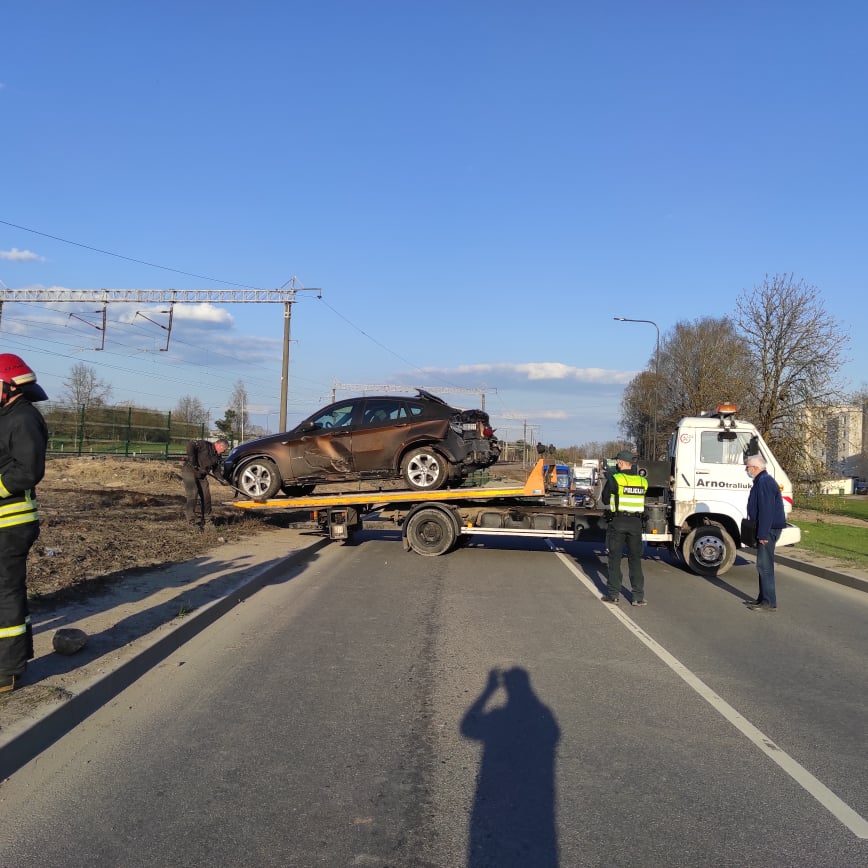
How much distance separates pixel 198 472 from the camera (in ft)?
45.5

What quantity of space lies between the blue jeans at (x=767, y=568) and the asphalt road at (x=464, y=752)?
34.3 inches

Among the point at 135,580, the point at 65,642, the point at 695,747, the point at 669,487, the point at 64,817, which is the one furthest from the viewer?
the point at 669,487

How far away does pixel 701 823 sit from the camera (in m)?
3.87

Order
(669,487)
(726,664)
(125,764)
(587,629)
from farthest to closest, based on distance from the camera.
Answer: (669,487), (587,629), (726,664), (125,764)

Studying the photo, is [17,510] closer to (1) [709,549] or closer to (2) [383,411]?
(2) [383,411]

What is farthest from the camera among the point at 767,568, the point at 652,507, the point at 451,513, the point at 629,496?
the point at 451,513

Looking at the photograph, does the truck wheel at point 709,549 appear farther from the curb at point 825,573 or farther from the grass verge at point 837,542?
the grass verge at point 837,542

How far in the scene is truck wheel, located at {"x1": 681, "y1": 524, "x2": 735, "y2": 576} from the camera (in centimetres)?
1215

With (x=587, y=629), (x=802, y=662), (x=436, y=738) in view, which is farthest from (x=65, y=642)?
(x=802, y=662)

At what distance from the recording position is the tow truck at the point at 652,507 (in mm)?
12188

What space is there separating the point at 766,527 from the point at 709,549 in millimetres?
2821

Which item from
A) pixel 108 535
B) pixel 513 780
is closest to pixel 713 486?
pixel 513 780

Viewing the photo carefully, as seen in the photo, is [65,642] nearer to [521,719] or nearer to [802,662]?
[521,719]

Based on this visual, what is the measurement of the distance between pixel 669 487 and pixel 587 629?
5147 mm
